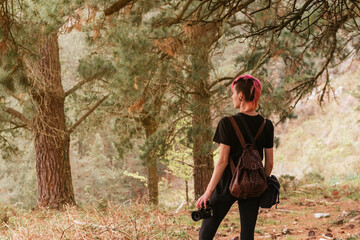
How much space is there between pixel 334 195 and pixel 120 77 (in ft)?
18.0

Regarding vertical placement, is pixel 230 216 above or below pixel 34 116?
below

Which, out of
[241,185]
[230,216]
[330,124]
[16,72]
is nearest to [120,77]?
[16,72]

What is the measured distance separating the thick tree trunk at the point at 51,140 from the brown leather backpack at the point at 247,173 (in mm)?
6260

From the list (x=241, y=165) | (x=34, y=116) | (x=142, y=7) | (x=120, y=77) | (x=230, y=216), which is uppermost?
(x=142, y=7)

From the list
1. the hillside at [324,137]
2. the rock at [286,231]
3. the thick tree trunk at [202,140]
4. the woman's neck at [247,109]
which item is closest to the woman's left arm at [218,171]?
the woman's neck at [247,109]

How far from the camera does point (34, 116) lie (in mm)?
8164

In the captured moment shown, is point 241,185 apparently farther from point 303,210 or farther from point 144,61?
point 303,210

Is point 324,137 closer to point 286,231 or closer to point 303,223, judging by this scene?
point 303,223

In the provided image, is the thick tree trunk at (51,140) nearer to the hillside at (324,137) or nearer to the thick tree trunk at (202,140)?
the thick tree trunk at (202,140)

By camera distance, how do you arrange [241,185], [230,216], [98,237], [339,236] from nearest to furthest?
[241,185] < [98,237] < [339,236] < [230,216]

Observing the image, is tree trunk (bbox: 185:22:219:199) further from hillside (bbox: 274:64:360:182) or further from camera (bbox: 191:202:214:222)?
hillside (bbox: 274:64:360:182)

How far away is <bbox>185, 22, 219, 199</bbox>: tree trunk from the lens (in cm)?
673

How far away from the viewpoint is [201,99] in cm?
863

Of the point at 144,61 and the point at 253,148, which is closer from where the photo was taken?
the point at 253,148
